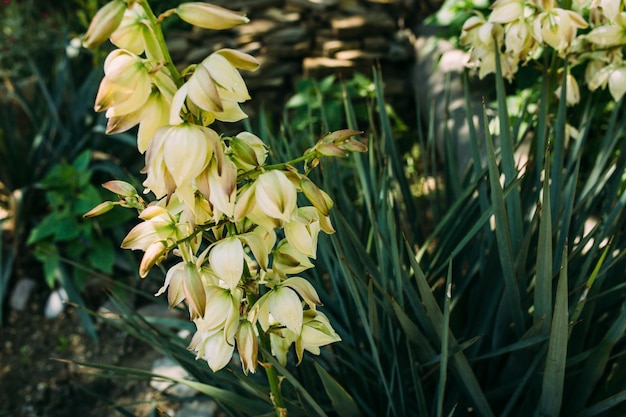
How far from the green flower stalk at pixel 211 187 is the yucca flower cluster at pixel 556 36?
66cm

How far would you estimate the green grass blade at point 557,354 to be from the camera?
2.93ft

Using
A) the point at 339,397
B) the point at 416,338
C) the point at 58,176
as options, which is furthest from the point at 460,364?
the point at 58,176

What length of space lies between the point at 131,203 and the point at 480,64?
3.04 ft

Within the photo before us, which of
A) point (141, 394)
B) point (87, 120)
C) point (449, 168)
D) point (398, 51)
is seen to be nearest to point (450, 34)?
point (398, 51)

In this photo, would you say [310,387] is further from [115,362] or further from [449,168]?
[115,362]

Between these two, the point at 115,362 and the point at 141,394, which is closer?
the point at 141,394

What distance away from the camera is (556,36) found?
124cm

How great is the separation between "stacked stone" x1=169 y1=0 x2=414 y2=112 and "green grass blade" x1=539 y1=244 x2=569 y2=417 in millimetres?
2475

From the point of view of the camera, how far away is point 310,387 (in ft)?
4.10

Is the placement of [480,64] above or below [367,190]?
above

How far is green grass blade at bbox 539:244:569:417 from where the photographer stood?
892 mm

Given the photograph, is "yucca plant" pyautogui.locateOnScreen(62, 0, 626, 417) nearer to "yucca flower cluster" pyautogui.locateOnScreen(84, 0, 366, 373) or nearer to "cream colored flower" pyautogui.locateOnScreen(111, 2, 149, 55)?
"yucca flower cluster" pyautogui.locateOnScreen(84, 0, 366, 373)

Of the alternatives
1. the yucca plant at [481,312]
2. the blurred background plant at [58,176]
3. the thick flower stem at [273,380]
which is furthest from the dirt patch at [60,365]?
the thick flower stem at [273,380]

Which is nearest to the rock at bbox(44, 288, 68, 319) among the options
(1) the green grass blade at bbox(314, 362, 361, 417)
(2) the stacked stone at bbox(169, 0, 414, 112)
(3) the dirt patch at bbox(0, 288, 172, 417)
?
(3) the dirt patch at bbox(0, 288, 172, 417)
